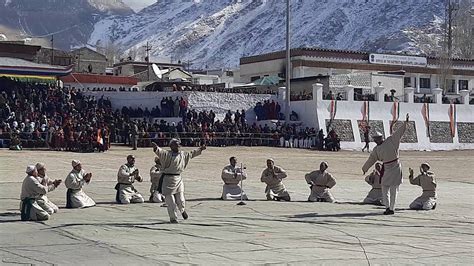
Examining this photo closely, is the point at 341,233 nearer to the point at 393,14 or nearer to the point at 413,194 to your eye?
the point at 413,194

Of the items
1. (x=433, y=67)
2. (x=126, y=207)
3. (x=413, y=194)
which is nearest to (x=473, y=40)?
(x=433, y=67)

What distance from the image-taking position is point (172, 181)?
14148 millimetres

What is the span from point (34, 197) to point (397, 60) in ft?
179

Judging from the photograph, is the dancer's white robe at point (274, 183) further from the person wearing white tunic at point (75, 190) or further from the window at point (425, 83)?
the window at point (425, 83)

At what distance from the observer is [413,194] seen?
70.2ft

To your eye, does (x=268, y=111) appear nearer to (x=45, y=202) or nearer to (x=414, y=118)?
(x=414, y=118)

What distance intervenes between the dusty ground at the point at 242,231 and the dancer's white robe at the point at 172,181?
0.36 metres

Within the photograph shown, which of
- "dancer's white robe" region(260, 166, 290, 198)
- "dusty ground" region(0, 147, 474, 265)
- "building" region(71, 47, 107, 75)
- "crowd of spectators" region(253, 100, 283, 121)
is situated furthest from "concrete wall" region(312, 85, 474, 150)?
"building" region(71, 47, 107, 75)

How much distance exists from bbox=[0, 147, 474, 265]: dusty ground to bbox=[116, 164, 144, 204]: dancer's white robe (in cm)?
38

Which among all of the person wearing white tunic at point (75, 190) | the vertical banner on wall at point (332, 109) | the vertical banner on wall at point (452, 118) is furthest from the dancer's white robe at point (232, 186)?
the vertical banner on wall at point (452, 118)

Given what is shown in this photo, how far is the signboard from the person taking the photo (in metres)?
64.4

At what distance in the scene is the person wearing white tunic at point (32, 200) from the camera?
46.4 ft

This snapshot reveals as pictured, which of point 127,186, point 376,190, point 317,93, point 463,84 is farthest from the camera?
point 463,84

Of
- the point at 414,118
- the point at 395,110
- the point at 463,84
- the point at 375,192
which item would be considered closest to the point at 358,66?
the point at 463,84
